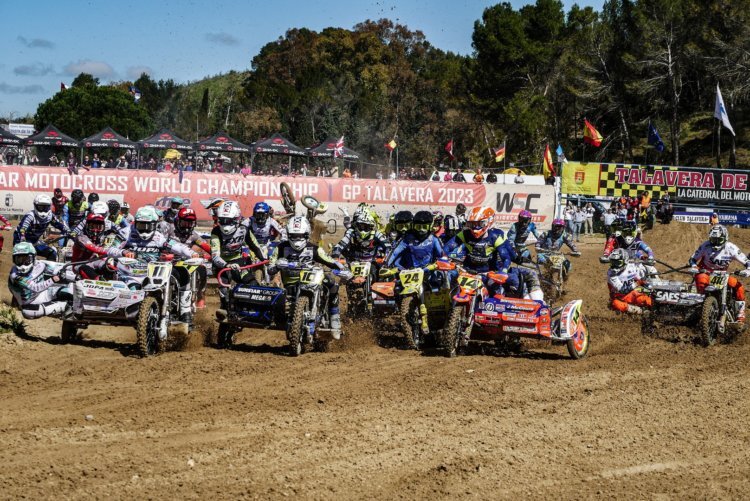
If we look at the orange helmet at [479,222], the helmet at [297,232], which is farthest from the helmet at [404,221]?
the helmet at [297,232]

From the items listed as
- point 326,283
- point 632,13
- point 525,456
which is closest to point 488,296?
point 326,283

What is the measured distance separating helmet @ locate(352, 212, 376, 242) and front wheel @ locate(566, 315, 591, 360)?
12.2 feet

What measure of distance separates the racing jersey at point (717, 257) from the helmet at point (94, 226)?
9183mm

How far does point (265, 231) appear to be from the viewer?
14.1 metres

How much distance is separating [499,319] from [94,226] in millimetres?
5490

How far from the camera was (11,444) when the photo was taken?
6.75 metres

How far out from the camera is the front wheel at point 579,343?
11.2m

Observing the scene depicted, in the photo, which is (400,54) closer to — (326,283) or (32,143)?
(32,143)

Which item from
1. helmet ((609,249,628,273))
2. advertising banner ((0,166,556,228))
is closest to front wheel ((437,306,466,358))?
helmet ((609,249,628,273))

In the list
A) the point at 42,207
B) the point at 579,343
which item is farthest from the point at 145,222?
the point at 579,343

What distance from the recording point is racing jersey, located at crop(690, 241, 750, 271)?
46.8 ft

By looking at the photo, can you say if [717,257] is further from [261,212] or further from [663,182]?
[663,182]

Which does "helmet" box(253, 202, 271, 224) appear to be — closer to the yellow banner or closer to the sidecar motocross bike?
the sidecar motocross bike

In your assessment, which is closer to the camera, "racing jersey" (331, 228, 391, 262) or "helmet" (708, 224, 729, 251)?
"racing jersey" (331, 228, 391, 262)
